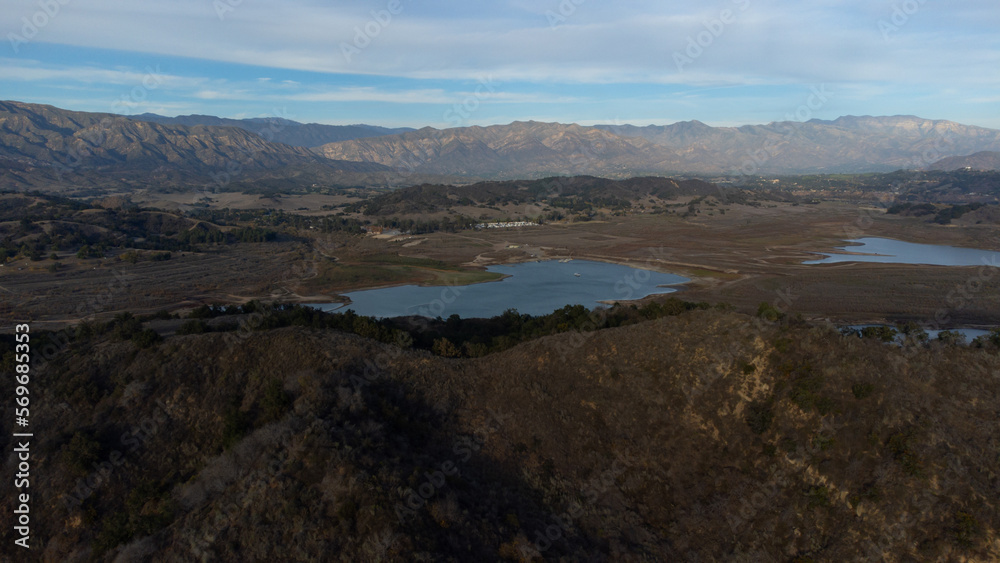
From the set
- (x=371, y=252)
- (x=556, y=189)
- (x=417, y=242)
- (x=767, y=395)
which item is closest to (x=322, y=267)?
(x=371, y=252)

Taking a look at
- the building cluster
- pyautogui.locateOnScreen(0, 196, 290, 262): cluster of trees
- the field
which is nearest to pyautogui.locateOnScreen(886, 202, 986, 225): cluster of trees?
the field

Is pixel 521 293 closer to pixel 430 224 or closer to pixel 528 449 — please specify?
pixel 528 449

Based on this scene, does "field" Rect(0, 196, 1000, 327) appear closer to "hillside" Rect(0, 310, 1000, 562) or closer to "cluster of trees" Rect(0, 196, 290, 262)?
"cluster of trees" Rect(0, 196, 290, 262)

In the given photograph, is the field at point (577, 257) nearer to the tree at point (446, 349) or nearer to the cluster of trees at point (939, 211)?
the cluster of trees at point (939, 211)

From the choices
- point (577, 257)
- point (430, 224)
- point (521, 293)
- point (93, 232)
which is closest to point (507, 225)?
point (430, 224)

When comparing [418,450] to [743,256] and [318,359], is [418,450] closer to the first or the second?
[318,359]

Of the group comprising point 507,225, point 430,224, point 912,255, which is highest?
Result: point 430,224

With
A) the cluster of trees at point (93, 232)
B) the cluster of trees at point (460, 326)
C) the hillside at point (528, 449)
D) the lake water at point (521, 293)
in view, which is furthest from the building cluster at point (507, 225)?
the hillside at point (528, 449)
